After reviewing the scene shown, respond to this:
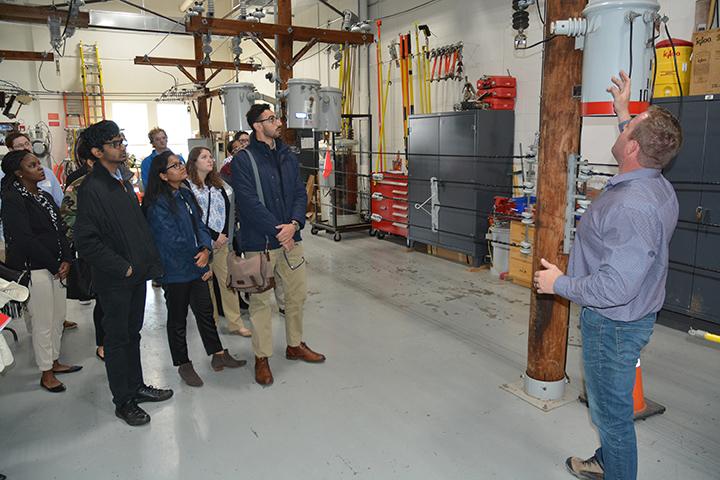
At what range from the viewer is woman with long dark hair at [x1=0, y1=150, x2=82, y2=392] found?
9.75ft

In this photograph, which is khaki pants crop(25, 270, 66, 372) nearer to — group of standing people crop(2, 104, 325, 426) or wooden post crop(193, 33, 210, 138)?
group of standing people crop(2, 104, 325, 426)

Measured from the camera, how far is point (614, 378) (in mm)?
1818

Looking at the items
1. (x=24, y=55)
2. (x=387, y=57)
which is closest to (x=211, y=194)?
(x=387, y=57)

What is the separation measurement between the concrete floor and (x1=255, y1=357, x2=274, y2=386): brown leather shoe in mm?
46

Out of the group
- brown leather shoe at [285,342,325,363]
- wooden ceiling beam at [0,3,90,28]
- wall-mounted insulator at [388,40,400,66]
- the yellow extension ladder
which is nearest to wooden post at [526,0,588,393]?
brown leather shoe at [285,342,325,363]

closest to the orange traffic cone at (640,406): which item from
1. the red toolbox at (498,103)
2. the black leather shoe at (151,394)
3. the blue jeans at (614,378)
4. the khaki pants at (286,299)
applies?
the blue jeans at (614,378)

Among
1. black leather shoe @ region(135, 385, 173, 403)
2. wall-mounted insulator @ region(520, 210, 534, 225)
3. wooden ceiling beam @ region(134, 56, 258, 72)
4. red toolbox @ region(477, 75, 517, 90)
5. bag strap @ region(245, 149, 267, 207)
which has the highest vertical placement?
wooden ceiling beam @ region(134, 56, 258, 72)

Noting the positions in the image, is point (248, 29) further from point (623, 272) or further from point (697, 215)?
point (623, 272)

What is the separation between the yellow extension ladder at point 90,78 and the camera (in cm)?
1350

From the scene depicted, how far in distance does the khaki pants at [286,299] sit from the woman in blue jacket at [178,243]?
0.32m

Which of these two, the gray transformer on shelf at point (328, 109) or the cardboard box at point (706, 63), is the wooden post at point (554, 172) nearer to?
the cardboard box at point (706, 63)

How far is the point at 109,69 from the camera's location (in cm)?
1410

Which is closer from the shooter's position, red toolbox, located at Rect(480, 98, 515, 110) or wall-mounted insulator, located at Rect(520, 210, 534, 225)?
wall-mounted insulator, located at Rect(520, 210, 534, 225)

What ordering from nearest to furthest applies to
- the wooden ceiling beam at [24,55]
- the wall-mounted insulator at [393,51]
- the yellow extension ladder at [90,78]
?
1. the wall-mounted insulator at [393,51]
2. the wooden ceiling beam at [24,55]
3. the yellow extension ladder at [90,78]
